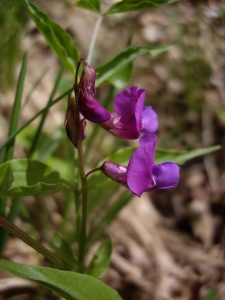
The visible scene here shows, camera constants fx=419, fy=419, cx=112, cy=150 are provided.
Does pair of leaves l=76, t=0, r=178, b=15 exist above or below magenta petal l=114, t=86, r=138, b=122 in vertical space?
above

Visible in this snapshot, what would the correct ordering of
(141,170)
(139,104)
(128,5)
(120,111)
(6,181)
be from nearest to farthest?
1. (6,181)
2. (141,170)
3. (139,104)
4. (120,111)
5. (128,5)

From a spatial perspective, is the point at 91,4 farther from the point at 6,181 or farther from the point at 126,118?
the point at 6,181

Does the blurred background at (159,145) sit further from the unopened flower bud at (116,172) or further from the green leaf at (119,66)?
the unopened flower bud at (116,172)

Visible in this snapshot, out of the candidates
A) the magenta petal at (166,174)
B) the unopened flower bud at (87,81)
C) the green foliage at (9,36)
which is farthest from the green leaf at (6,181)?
the green foliage at (9,36)

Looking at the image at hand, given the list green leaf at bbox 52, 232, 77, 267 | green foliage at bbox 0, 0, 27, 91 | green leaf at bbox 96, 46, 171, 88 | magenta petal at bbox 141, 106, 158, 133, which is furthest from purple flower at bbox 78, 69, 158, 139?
green foliage at bbox 0, 0, 27, 91

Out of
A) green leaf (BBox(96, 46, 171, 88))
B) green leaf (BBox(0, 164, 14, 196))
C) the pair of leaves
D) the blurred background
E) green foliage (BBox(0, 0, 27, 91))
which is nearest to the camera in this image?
green leaf (BBox(0, 164, 14, 196))

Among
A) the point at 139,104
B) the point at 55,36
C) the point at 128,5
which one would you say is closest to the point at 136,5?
the point at 128,5

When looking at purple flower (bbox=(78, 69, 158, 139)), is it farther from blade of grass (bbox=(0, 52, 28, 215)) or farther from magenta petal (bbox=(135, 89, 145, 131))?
blade of grass (bbox=(0, 52, 28, 215))

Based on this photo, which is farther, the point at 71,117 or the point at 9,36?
the point at 9,36
